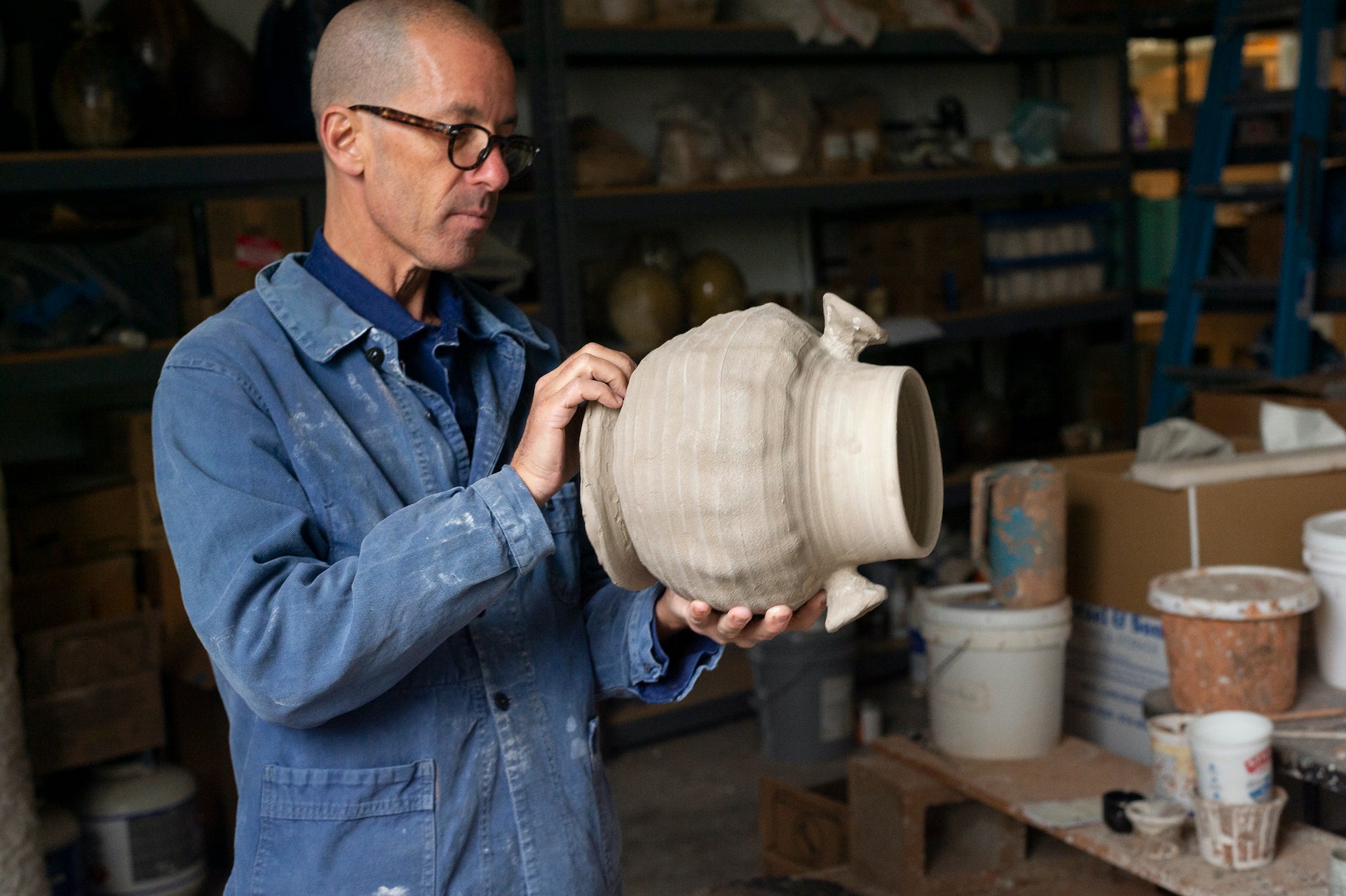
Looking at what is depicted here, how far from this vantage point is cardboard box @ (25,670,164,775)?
3.01 metres

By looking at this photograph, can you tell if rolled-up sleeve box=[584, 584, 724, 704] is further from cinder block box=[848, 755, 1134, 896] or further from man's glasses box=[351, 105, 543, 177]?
cinder block box=[848, 755, 1134, 896]

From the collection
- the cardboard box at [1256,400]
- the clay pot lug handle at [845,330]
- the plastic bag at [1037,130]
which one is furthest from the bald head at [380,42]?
the plastic bag at [1037,130]

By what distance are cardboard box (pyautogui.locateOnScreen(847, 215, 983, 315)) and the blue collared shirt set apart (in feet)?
10.8

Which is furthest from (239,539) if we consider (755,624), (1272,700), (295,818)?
(1272,700)

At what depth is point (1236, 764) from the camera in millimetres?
2125

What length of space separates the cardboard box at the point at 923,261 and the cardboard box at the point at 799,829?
211 centimetres

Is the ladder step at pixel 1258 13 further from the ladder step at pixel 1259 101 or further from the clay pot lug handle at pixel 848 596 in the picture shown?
the clay pot lug handle at pixel 848 596

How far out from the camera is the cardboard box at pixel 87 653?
119 inches

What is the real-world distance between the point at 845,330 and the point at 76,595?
102 inches

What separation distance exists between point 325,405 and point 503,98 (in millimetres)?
372

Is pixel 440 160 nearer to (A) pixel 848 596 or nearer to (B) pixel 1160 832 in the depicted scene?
(A) pixel 848 596

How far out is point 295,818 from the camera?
1.31 meters

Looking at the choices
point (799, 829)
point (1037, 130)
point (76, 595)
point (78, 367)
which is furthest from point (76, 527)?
point (1037, 130)

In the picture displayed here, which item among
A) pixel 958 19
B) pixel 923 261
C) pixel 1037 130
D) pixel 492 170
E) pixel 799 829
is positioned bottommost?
pixel 799 829
